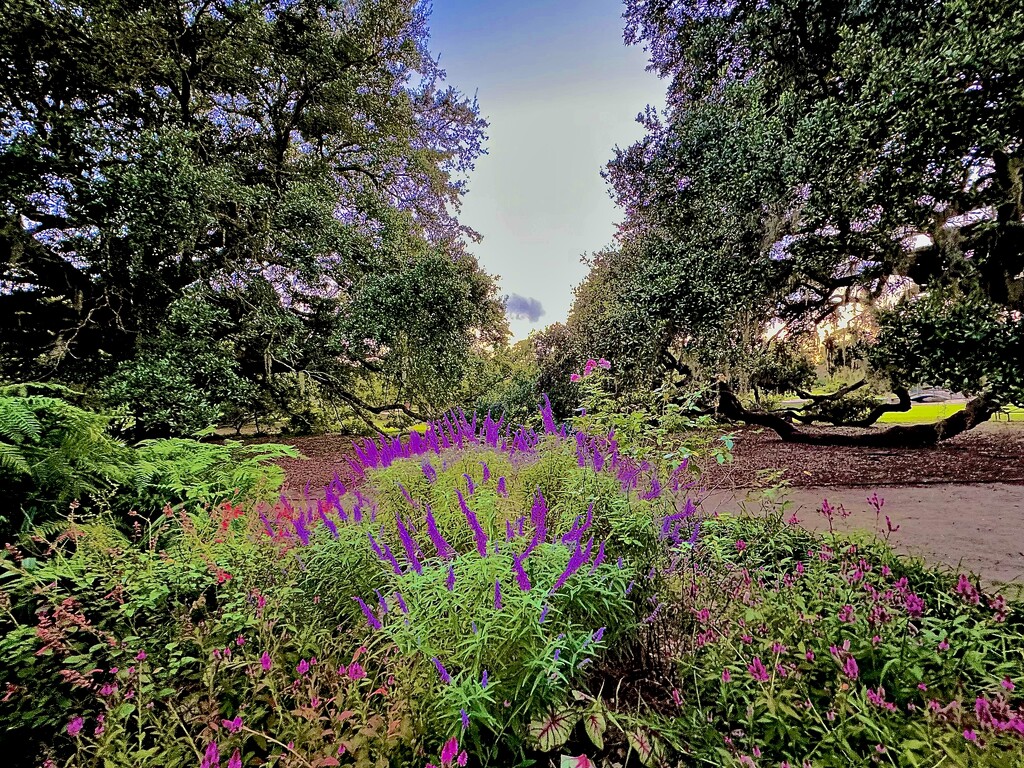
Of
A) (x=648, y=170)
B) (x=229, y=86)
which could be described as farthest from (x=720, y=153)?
(x=229, y=86)

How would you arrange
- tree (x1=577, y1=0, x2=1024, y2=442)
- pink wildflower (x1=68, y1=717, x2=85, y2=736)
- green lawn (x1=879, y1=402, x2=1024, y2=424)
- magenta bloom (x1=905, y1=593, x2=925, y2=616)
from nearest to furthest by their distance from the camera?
pink wildflower (x1=68, y1=717, x2=85, y2=736) → magenta bloom (x1=905, y1=593, x2=925, y2=616) → tree (x1=577, y1=0, x2=1024, y2=442) → green lawn (x1=879, y1=402, x2=1024, y2=424)

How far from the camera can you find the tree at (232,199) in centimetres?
502

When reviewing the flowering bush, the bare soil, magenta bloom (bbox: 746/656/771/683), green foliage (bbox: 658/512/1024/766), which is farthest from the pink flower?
the bare soil

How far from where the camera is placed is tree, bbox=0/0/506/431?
5.02 meters

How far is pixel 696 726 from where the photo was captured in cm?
137

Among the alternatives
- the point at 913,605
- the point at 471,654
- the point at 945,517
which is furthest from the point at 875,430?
the point at 471,654

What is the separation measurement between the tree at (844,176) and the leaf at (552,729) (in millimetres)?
5303

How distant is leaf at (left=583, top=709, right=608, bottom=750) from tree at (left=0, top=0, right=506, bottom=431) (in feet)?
19.2

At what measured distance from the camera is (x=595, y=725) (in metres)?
1.30

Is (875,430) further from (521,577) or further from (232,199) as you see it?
(232,199)

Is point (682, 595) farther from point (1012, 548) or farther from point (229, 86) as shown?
point (229, 86)

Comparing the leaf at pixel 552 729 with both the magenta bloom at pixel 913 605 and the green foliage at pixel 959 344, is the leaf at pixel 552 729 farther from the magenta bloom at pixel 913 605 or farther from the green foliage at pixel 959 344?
the green foliage at pixel 959 344

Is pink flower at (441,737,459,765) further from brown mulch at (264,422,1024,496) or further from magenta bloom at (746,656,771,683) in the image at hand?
brown mulch at (264,422,1024,496)

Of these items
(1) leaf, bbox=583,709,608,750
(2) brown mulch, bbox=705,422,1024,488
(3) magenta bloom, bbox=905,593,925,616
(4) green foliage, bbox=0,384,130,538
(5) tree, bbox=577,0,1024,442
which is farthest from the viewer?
(2) brown mulch, bbox=705,422,1024,488
